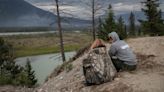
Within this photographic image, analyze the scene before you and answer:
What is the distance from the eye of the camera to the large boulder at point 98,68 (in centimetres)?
1334

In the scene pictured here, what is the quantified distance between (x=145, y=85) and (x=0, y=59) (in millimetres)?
55442

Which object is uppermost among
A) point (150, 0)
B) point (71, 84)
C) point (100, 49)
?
point (150, 0)

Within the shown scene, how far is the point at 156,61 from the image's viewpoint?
16.1m

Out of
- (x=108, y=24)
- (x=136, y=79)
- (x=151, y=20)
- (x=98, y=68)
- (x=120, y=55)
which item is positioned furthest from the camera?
(x=108, y=24)

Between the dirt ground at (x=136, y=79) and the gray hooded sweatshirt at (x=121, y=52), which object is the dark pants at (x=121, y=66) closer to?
the gray hooded sweatshirt at (x=121, y=52)

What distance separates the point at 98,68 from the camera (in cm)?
1341

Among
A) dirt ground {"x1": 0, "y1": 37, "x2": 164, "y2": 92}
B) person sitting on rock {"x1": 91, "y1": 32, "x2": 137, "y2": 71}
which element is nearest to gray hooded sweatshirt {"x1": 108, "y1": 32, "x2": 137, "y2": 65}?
person sitting on rock {"x1": 91, "y1": 32, "x2": 137, "y2": 71}

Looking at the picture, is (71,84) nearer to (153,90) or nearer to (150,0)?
(153,90)

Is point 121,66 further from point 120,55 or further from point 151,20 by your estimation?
point 151,20

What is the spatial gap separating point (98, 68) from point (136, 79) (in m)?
1.48

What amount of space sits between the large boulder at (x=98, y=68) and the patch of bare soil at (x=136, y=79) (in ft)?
0.76

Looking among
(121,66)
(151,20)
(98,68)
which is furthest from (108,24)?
(98,68)

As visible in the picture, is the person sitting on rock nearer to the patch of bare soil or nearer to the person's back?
the person's back

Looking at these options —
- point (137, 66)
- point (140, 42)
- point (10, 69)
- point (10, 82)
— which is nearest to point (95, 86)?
point (137, 66)
